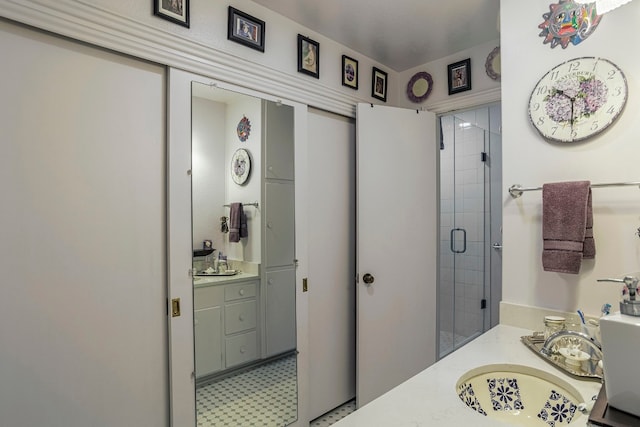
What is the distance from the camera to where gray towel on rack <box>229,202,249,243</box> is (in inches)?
69.2

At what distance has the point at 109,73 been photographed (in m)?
1.41

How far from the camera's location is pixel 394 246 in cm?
238

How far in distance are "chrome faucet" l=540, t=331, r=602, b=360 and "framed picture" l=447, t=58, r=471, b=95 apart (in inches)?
68.3

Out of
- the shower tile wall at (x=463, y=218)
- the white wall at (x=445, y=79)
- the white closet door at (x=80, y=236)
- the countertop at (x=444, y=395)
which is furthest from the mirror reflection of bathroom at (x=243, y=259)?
the shower tile wall at (x=463, y=218)

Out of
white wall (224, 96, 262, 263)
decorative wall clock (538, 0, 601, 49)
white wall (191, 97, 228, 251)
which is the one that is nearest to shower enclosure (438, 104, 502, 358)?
decorative wall clock (538, 0, 601, 49)

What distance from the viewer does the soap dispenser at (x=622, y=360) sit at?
0.67 m

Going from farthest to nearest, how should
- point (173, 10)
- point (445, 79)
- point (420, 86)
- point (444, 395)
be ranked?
point (420, 86)
point (445, 79)
point (173, 10)
point (444, 395)

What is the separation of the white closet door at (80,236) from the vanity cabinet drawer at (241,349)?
32 cm

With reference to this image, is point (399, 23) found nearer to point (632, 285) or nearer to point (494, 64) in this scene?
point (494, 64)

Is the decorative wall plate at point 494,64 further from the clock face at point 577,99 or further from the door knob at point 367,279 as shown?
the door knob at point 367,279

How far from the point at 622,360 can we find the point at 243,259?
59.8 inches

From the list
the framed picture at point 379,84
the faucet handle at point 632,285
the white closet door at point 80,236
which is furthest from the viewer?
the framed picture at point 379,84

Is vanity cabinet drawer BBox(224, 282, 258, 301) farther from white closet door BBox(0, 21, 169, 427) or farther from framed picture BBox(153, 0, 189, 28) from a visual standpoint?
framed picture BBox(153, 0, 189, 28)

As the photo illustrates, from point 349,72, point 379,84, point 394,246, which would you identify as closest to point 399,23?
point 349,72
